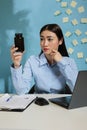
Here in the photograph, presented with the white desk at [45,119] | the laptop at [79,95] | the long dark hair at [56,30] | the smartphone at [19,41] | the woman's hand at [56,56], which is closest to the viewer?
the white desk at [45,119]

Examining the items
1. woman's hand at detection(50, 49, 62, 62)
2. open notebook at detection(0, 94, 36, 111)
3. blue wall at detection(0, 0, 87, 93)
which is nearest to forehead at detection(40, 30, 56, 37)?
woman's hand at detection(50, 49, 62, 62)

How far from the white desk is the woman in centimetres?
48

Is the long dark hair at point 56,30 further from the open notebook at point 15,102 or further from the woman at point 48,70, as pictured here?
the open notebook at point 15,102

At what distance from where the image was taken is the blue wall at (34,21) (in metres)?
2.60

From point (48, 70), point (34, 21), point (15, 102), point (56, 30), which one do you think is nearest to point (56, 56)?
point (48, 70)

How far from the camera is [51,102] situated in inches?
55.5

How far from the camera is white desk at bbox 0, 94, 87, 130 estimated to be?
1.02 meters

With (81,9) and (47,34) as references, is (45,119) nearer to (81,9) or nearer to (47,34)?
(47,34)

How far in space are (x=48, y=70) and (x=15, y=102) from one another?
58cm

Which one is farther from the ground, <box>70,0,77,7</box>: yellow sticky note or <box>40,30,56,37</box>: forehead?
<box>70,0,77,7</box>: yellow sticky note

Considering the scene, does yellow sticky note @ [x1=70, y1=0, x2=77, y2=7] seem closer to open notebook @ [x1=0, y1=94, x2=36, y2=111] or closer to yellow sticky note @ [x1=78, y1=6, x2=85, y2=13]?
yellow sticky note @ [x1=78, y1=6, x2=85, y2=13]

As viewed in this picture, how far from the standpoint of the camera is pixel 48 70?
1.89m

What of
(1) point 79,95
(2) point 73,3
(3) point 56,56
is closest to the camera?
(1) point 79,95

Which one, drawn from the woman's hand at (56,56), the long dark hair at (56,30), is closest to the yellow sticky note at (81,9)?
the long dark hair at (56,30)
